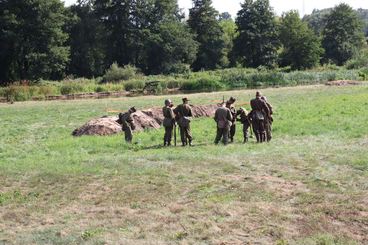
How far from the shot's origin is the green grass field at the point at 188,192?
11172mm

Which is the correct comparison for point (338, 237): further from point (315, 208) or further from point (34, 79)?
point (34, 79)

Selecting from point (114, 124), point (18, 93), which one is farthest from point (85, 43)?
point (114, 124)

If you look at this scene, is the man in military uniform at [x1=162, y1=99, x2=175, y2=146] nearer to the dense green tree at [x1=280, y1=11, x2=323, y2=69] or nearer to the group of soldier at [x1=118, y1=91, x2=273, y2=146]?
the group of soldier at [x1=118, y1=91, x2=273, y2=146]

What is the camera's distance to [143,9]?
287 feet

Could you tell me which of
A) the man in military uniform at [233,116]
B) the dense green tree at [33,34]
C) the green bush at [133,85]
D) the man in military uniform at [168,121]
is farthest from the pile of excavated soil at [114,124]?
the dense green tree at [33,34]

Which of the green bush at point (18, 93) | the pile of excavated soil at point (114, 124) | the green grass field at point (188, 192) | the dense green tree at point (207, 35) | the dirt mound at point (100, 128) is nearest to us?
the green grass field at point (188, 192)

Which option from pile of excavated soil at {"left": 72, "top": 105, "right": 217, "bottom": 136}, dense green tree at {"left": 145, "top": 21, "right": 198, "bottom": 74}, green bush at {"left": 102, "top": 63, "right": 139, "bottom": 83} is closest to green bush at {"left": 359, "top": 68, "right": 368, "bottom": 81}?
dense green tree at {"left": 145, "top": 21, "right": 198, "bottom": 74}

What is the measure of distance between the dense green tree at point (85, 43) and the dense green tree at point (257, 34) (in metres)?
26.7

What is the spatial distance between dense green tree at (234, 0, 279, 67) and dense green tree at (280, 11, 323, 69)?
96.2 inches

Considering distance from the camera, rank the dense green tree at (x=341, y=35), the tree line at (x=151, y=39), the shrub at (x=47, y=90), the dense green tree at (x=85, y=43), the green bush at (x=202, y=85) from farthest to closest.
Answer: the dense green tree at (x=341, y=35)
the dense green tree at (x=85, y=43)
the tree line at (x=151, y=39)
the green bush at (x=202, y=85)
the shrub at (x=47, y=90)

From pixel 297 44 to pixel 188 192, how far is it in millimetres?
85566

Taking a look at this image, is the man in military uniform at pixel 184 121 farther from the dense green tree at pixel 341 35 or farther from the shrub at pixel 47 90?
the dense green tree at pixel 341 35

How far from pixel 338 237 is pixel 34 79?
202 feet

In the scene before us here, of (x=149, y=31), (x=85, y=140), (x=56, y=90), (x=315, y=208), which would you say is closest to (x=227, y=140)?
(x=85, y=140)
